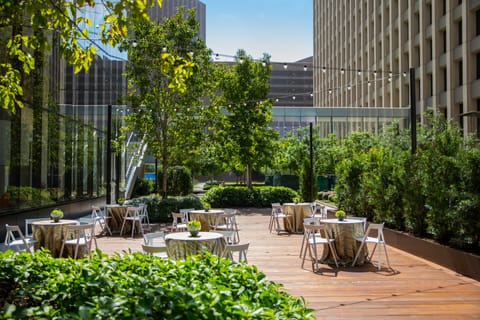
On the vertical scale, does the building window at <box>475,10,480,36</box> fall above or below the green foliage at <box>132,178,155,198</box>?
above

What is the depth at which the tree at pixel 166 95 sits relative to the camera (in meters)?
17.1

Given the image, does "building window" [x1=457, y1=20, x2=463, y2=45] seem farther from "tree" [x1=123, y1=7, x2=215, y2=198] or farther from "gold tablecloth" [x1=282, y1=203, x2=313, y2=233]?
"gold tablecloth" [x1=282, y1=203, x2=313, y2=233]

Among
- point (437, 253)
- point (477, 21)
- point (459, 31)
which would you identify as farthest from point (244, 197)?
point (459, 31)

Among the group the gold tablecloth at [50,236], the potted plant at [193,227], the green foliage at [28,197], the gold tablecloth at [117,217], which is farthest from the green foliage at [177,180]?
the potted plant at [193,227]

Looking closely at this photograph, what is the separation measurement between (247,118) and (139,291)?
20.5 m

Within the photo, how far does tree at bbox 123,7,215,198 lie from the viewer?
56.0ft

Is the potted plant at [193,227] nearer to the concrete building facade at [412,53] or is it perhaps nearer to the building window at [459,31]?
the concrete building facade at [412,53]

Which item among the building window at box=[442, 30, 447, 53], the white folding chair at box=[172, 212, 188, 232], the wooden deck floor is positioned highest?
the building window at box=[442, 30, 447, 53]

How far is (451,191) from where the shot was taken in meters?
8.33

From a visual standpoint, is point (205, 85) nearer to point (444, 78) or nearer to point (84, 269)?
point (84, 269)

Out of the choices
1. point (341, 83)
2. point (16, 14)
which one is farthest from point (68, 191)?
point (341, 83)

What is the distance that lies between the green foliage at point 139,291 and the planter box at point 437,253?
17.3ft

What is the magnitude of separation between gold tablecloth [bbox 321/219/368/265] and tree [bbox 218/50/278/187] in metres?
13.7

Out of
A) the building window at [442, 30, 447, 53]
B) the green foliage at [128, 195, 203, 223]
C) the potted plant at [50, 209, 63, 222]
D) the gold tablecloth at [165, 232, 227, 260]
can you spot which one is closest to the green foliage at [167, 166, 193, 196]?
the green foliage at [128, 195, 203, 223]
